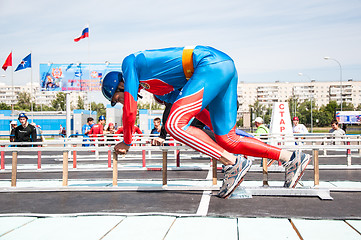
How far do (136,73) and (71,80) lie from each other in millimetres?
32039

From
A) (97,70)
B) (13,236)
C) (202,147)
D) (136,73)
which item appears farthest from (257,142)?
(97,70)

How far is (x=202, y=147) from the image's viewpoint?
4879 millimetres

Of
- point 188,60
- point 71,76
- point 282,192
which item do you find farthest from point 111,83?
point 71,76

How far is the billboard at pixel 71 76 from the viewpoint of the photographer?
117 ft

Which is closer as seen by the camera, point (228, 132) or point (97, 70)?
point (228, 132)

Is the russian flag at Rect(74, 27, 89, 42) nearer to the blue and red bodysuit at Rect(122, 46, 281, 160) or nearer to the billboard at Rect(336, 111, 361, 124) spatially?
the blue and red bodysuit at Rect(122, 46, 281, 160)

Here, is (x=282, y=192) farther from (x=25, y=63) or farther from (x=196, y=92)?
(x=25, y=63)

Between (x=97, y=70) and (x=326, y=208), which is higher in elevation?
(x=97, y=70)

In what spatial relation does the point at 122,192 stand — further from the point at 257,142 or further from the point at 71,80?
the point at 71,80

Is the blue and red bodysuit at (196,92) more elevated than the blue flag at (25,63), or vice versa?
the blue flag at (25,63)

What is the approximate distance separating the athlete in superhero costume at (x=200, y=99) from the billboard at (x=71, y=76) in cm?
3103

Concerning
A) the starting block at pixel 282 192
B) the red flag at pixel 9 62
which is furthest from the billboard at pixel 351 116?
the starting block at pixel 282 192

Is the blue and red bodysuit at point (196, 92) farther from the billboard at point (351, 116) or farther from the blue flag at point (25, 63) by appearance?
the billboard at point (351, 116)

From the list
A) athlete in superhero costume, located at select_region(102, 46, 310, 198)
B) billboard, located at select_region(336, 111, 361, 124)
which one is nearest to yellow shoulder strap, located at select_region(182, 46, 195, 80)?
athlete in superhero costume, located at select_region(102, 46, 310, 198)
